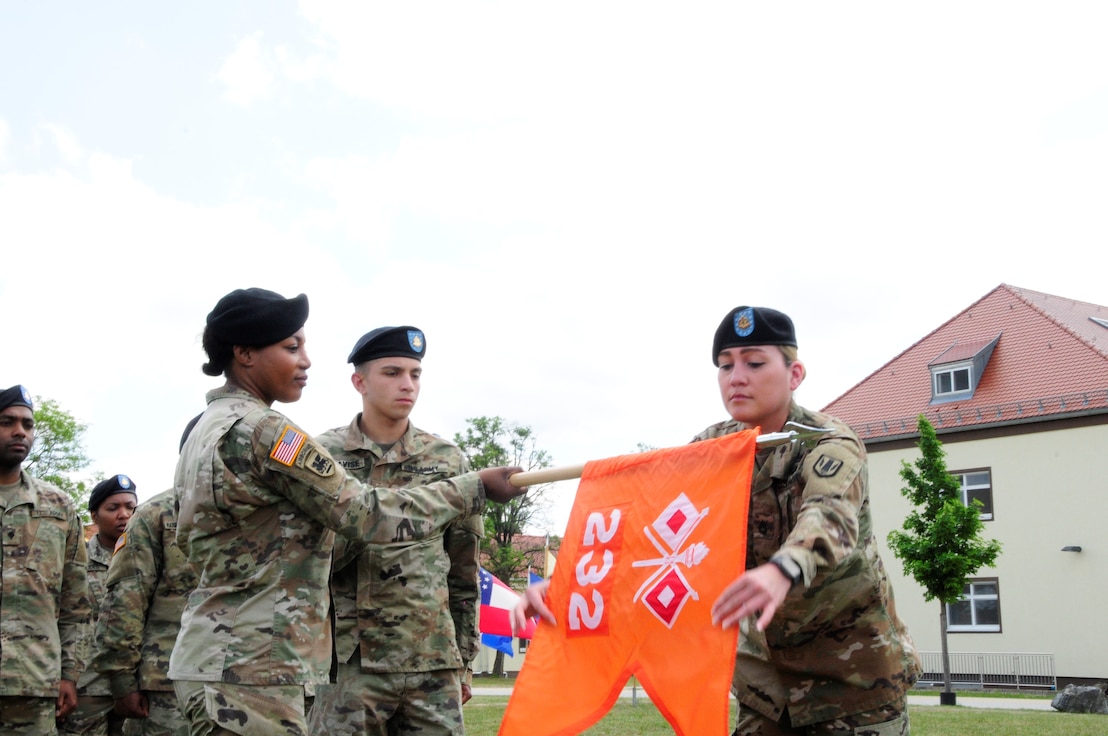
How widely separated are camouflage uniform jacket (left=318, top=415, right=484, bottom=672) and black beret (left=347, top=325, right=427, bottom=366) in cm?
37

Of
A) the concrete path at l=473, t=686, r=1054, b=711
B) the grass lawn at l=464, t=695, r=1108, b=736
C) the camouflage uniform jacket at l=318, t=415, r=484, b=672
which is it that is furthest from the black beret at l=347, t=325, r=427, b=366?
the concrete path at l=473, t=686, r=1054, b=711

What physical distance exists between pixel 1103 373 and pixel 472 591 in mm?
31447

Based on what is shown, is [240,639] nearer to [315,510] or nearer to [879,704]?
[315,510]

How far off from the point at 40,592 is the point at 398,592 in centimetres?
264

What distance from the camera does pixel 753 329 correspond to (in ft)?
14.0

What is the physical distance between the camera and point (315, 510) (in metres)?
3.98

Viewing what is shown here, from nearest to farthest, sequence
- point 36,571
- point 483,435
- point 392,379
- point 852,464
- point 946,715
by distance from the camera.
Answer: point 852,464, point 392,379, point 36,571, point 946,715, point 483,435

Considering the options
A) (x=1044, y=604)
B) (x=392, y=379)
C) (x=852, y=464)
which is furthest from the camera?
(x=1044, y=604)

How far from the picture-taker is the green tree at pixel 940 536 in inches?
1003

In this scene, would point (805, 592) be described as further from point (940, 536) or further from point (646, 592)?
point (940, 536)

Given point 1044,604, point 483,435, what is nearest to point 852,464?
point 1044,604

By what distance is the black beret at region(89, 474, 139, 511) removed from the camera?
826 centimetres

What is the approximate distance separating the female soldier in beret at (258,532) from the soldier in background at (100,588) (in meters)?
3.25

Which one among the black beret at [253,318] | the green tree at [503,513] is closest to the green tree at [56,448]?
the green tree at [503,513]
